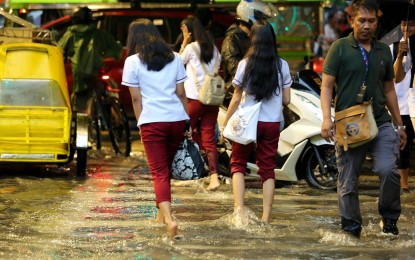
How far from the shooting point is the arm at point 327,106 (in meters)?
8.95

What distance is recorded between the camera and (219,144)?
43.9ft

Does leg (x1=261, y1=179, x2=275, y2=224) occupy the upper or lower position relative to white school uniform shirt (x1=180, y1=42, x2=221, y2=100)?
lower

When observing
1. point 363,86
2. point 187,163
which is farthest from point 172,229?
point 187,163

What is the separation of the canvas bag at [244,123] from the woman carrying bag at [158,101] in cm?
56

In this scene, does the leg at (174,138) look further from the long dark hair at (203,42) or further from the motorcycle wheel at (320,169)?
the motorcycle wheel at (320,169)

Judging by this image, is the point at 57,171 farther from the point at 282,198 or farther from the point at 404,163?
the point at 404,163

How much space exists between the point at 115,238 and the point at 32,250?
0.80 metres

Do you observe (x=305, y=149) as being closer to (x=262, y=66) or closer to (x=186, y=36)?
(x=186, y=36)

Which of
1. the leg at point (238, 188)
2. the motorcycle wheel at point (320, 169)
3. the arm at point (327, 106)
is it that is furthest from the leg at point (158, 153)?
the motorcycle wheel at point (320, 169)

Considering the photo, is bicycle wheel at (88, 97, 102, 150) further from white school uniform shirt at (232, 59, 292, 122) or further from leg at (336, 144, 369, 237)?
leg at (336, 144, 369, 237)

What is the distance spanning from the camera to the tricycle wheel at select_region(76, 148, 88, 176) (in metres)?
13.6

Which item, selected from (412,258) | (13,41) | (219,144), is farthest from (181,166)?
(412,258)

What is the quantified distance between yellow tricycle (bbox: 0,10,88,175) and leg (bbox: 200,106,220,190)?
5.50 feet

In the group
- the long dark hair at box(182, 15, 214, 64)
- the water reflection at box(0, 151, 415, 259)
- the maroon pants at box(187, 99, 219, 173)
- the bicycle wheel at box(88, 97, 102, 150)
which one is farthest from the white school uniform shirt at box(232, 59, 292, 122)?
the bicycle wheel at box(88, 97, 102, 150)
